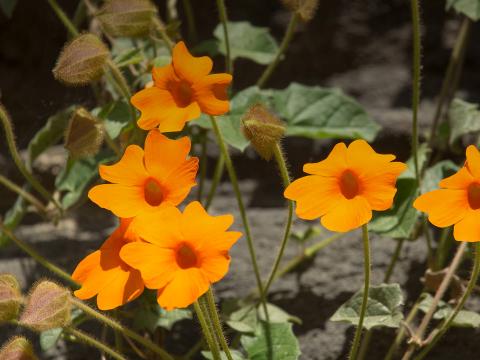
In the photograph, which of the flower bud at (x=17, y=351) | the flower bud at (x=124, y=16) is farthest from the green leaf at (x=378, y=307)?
the flower bud at (x=124, y=16)

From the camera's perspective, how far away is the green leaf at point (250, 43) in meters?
1.79

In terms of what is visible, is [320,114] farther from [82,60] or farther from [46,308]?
[46,308]

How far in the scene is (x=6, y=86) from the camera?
2.03 meters

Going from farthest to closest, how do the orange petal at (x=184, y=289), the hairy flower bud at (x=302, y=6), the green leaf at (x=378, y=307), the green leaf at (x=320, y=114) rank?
the green leaf at (x=320, y=114) < the hairy flower bud at (x=302, y=6) < the green leaf at (x=378, y=307) < the orange petal at (x=184, y=289)

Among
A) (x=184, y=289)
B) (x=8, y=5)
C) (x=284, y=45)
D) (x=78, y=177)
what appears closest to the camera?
(x=184, y=289)

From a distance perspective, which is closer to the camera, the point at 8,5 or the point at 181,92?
the point at 181,92

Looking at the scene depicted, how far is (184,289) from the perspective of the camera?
3.33 ft

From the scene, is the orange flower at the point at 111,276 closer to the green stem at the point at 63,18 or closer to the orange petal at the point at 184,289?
the orange petal at the point at 184,289

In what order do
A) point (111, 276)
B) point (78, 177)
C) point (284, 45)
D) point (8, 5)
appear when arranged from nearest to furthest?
point (111, 276), point (284, 45), point (78, 177), point (8, 5)

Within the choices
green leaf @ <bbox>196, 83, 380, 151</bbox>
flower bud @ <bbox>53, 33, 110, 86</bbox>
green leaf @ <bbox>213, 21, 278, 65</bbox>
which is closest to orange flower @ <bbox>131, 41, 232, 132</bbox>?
flower bud @ <bbox>53, 33, 110, 86</bbox>

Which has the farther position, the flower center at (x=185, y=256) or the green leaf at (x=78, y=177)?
the green leaf at (x=78, y=177)

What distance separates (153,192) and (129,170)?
0.04 metres

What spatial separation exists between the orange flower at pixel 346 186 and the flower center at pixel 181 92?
220mm

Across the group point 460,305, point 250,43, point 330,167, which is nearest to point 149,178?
point 330,167
